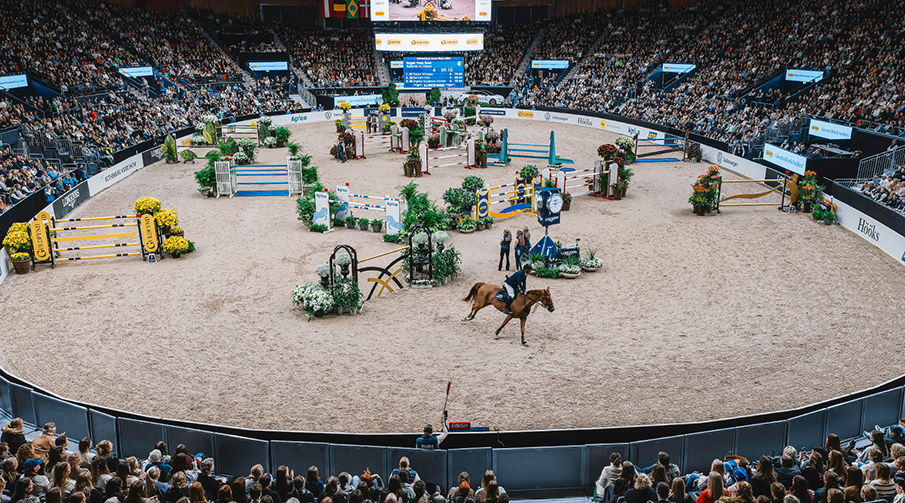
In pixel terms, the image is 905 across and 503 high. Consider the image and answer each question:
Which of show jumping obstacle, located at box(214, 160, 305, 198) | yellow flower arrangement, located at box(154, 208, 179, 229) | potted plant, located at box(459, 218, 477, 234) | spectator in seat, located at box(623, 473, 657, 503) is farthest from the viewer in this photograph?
show jumping obstacle, located at box(214, 160, 305, 198)

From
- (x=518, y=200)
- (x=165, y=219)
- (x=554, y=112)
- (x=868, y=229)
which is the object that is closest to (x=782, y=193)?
(x=868, y=229)

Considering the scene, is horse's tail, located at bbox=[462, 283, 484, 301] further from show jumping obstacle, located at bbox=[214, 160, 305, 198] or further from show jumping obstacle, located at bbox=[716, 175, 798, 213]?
show jumping obstacle, located at bbox=[214, 160, 305, 198]

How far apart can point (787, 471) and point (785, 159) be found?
24.3 m

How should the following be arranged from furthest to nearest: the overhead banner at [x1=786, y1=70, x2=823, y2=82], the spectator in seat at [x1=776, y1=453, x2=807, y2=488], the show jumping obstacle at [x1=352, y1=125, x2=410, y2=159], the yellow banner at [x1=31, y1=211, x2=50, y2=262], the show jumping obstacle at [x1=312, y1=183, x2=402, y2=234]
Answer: the overhead banner at [x1=786, y1=70, x2=823, y2=82]
the show jumping obstacle at [x1=352, y1=125, x2=410, y2=159]
the show jumping obstacle at [x1=312, y1=183, x2=402, y2=234]
the yellow banner at [x1=31, y1=211, x2=50, y2=262]
the spectator in seat at [x1=776, y1=453, x2=807, y2=488]

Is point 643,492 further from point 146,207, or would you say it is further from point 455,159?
point 455,159

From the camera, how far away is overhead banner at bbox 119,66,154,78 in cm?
4412

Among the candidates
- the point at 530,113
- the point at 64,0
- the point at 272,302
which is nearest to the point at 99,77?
the point at 64,0

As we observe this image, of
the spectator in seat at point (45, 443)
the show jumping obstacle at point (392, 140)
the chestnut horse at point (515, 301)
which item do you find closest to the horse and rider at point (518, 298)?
the chestnut horse at point (515, 301)

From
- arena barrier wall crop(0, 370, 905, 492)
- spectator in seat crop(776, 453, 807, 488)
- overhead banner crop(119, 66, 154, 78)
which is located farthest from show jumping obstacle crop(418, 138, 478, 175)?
spectator in seat crop(776, 453, 807, 488)

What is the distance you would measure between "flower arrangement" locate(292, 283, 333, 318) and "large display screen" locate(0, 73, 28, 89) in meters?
26.5

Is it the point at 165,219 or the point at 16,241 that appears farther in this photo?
the point at 165,219

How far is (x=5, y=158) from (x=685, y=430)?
2722 cm

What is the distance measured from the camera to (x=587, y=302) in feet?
54.2

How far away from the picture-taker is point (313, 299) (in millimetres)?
15500
